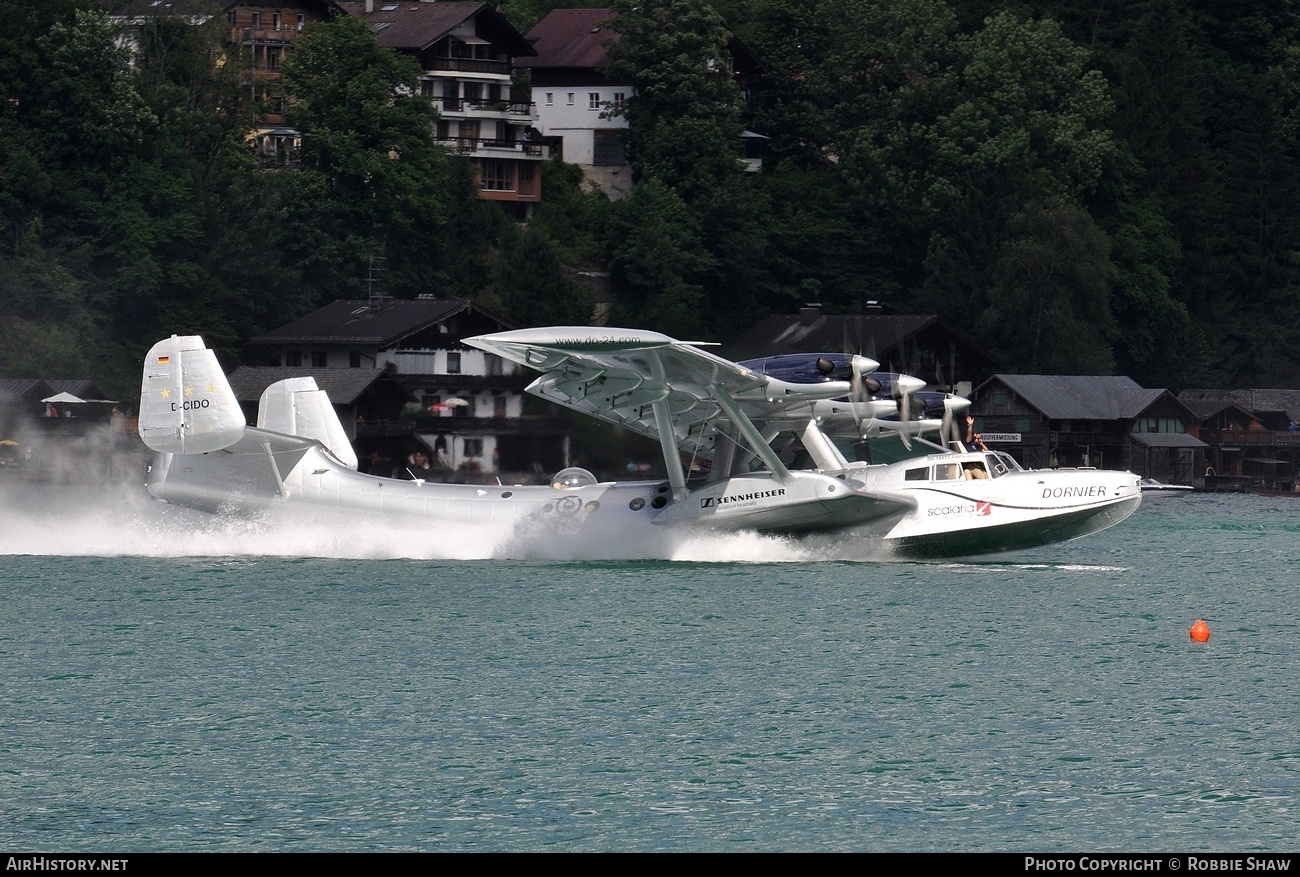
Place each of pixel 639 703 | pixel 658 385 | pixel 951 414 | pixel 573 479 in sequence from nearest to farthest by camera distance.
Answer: pixel 639 703 → pixel 658 385 → pixel 951 414 → pixel 573 479

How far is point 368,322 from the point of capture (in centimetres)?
7475

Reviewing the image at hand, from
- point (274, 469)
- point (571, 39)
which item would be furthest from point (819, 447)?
point (571, 39)

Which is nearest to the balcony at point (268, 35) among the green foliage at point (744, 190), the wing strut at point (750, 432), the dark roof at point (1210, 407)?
the green foliage at point (744, 190)

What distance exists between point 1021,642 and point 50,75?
5956cm

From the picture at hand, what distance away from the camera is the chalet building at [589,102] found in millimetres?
95500

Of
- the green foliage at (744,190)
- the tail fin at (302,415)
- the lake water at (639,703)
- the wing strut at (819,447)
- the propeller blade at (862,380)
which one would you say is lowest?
the lake water at (639,703)

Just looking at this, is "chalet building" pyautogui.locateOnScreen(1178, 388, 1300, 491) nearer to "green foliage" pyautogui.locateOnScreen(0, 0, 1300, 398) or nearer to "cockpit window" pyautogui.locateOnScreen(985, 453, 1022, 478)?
"green foliage" pyautogui.locateOnScreen(0, 0, 1300, 398)

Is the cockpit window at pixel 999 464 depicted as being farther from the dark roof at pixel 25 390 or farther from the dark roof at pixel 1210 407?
the dark roof at pixel 1210 407

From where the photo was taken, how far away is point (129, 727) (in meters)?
20.0

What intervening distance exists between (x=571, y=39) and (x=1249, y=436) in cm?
4055

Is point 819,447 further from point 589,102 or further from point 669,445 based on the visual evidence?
point 589,102

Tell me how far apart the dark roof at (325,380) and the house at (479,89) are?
21.1 m

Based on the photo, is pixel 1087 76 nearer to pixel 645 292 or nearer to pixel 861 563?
pixel 645 292
